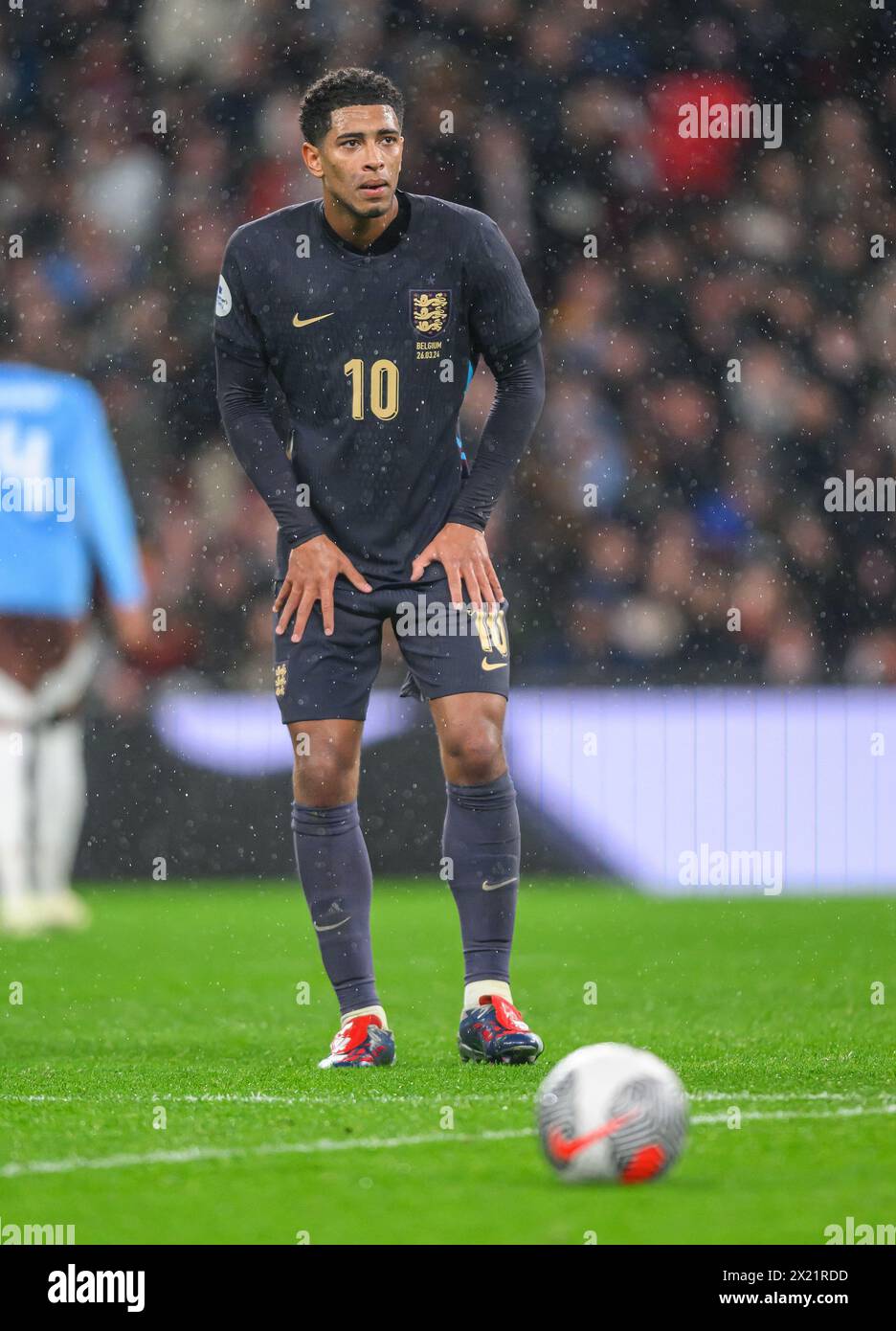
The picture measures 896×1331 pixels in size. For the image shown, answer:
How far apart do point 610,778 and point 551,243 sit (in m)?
3.51

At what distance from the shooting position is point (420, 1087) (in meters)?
3.99

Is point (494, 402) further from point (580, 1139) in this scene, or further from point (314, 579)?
point (580, 1139)

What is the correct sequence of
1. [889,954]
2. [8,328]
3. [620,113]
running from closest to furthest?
[889,954], [8,328], [620,113]

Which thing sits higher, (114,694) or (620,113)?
(620,113)

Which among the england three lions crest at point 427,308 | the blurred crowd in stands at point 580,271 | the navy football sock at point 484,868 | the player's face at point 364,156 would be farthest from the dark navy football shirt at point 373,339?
the blurred crowd in stands at point 580,271

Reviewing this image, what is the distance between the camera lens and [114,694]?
32.1 ft

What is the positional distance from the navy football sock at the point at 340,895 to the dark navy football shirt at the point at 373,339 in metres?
0.55

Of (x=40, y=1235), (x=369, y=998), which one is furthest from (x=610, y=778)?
(x=40, y=1235)

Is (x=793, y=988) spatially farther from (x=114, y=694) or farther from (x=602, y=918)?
(x=114, y=694)

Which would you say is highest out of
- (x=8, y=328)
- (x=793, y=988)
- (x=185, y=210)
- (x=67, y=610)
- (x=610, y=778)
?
(x=185, y=210)

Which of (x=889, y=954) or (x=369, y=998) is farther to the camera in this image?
(x=889, y=954)

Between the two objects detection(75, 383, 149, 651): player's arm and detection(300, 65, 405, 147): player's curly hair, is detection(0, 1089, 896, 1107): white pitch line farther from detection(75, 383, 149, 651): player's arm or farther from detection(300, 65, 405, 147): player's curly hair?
detection(75, 383, 149, 651): player's arm

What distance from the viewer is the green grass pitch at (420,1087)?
2.80 m

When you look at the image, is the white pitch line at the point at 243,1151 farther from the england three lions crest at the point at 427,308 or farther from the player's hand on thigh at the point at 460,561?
the england three lions crest at the point at 427,308
